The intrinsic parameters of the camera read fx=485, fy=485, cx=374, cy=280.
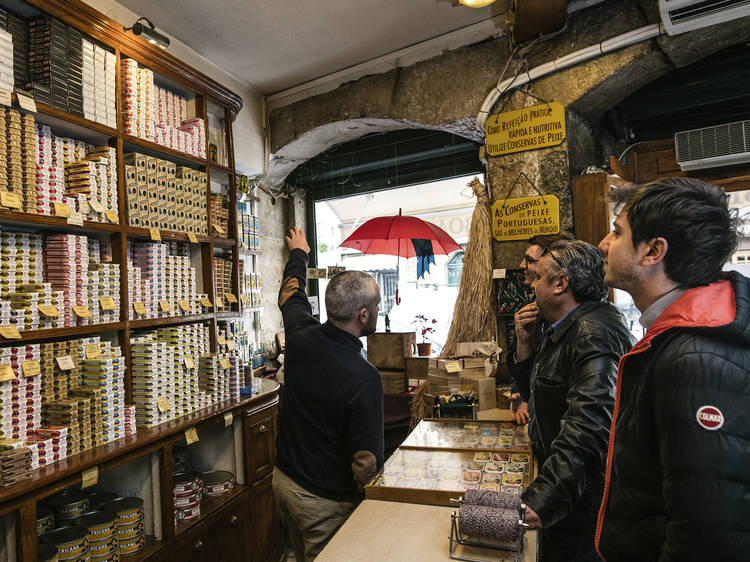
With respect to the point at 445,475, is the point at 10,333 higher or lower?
higher

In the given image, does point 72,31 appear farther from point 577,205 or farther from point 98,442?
point 577,205

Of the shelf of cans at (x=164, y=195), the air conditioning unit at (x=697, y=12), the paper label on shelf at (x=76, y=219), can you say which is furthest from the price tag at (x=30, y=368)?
the air conditioning unit at (x=697, y=12)

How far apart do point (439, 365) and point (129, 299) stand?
76.0 inches

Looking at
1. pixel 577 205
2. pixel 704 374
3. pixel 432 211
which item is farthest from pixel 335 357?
pixel 432 211

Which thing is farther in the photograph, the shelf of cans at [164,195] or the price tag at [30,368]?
the shelf of cans at [164,195]

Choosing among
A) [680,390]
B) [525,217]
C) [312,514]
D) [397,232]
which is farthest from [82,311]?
[525,217]

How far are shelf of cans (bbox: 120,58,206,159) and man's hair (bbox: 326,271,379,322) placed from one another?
1.71m

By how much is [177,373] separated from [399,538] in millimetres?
1982

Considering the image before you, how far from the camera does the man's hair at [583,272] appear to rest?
6.47 ft

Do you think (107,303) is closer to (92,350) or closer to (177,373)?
(92,350)

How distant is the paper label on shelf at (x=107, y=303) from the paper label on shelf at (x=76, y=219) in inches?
16.3

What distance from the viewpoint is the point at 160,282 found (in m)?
3.00

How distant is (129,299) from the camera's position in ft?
9.12

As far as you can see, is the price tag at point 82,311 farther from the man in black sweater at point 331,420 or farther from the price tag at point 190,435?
the man in black sweater at point 331,420
